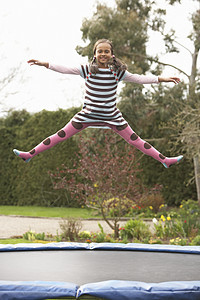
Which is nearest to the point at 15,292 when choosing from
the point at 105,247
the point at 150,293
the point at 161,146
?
the point at 150,293

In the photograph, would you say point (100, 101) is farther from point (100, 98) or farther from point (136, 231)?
point (136, 231)

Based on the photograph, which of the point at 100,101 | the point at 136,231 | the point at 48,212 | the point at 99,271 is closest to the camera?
the point at 100,101

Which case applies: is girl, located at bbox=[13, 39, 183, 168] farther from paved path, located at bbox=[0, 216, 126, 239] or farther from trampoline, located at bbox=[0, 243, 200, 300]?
paved path, located at bbox=[0, 216, 126, 239]

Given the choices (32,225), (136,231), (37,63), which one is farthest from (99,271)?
(32,225)

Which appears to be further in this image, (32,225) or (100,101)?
(32,225)

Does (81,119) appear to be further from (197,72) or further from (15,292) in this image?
(197,72)

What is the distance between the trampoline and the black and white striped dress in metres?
0.87

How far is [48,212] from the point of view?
7320 millimetres

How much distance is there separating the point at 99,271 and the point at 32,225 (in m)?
3.51

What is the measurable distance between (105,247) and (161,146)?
147 inches

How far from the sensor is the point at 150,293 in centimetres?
192

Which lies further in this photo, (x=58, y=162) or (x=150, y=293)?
(x=58, y=162)

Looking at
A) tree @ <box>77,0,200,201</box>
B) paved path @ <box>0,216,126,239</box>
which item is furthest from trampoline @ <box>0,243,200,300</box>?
tree @ <box>77,0,200,201</box>

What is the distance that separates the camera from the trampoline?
194 cm
